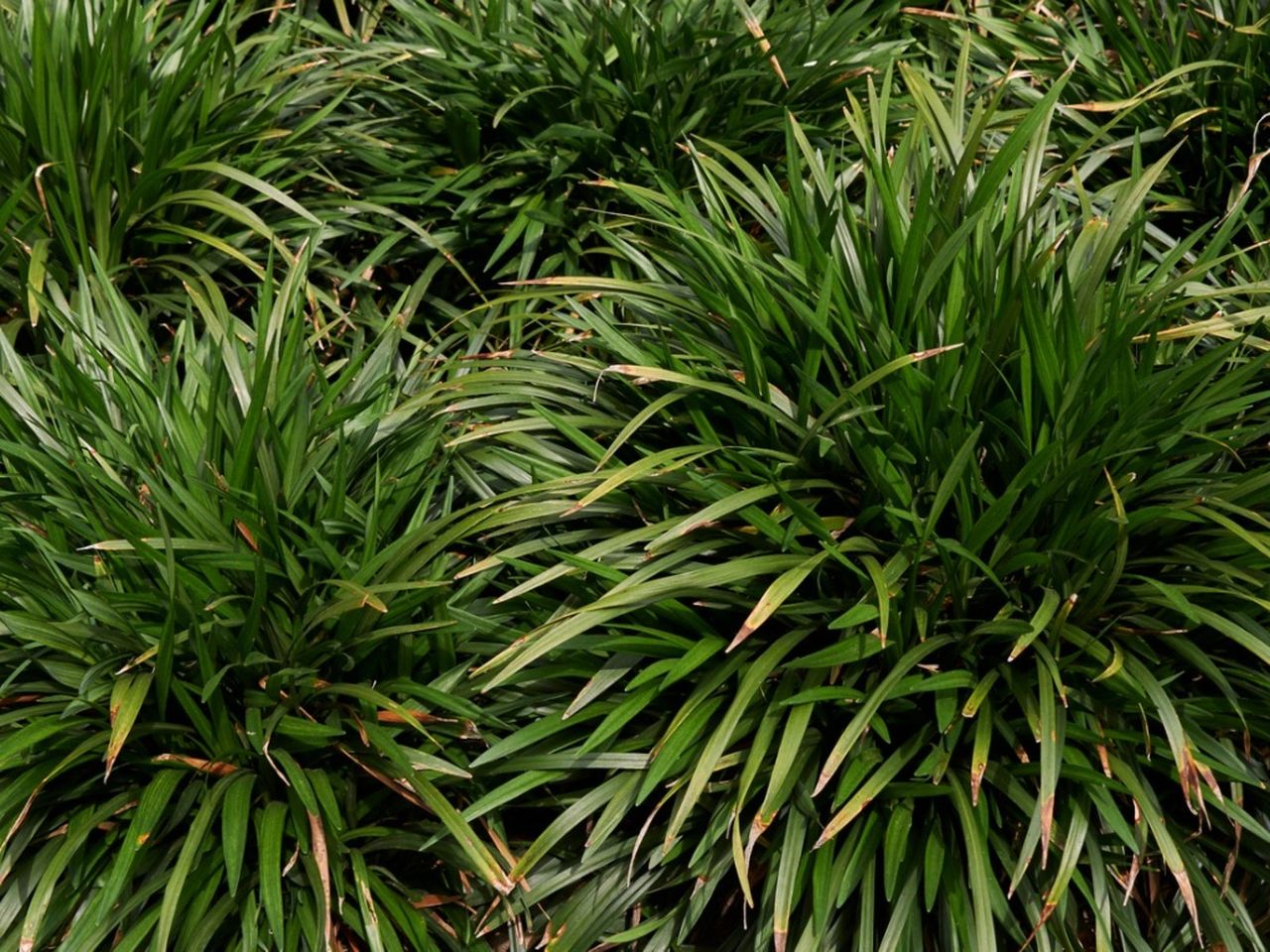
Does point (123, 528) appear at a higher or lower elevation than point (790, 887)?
higher

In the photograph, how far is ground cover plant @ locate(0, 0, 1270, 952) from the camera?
2271mm

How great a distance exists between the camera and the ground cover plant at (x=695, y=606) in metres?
2.27

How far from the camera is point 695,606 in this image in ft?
8.18

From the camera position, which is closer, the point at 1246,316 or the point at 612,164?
the point at 1246,316

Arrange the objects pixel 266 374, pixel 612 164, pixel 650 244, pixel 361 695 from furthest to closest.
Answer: pixel 612 164 → pixel 650 244 → pixel 266 374 → pixel 361 695

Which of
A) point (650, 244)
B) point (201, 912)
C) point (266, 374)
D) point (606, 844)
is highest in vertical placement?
point (266, 374)

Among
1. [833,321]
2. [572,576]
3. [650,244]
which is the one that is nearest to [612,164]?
[650,244]

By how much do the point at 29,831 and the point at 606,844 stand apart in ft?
3.23

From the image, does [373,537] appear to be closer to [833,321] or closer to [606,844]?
[606,844]

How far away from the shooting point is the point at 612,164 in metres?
3.50

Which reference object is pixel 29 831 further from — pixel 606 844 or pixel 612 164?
pixel 612 164

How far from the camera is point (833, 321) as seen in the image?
2.62 meters

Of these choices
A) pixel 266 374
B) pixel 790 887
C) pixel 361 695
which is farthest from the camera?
pixel 266 374

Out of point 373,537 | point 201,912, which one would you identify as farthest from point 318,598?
point 201,912
